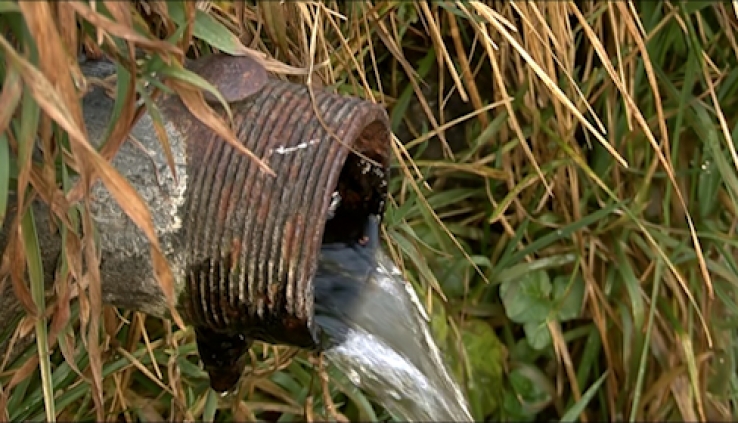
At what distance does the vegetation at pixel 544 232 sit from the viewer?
129 cm

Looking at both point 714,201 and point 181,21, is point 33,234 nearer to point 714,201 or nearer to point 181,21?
point 181,21

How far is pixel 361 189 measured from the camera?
3.28 feet

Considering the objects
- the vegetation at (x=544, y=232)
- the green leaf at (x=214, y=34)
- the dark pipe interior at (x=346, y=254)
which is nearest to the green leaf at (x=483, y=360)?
the vegetation at (x=544, y=232)

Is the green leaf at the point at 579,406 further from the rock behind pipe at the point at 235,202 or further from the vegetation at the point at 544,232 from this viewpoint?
the rock behind pipe at the point at 235,202

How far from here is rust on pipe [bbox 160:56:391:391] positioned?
→ 0.80 meters

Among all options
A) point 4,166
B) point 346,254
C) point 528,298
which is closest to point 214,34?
point 4,166

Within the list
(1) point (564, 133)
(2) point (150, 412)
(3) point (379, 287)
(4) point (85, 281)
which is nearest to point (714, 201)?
(1) point (564, 133)

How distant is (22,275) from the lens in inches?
31.2

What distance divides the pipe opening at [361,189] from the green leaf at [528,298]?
1.65 ft

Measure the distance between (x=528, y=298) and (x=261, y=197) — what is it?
0.75 meters

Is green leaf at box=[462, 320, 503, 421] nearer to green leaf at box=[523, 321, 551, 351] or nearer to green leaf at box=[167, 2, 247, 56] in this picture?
green leaf at box=[523, 321, 551, 351]

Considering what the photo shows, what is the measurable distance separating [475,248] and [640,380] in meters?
0.30

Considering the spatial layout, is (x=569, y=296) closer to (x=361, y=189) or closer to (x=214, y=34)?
(x=361, y=189)

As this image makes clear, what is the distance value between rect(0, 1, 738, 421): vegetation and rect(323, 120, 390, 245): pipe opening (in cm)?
13
